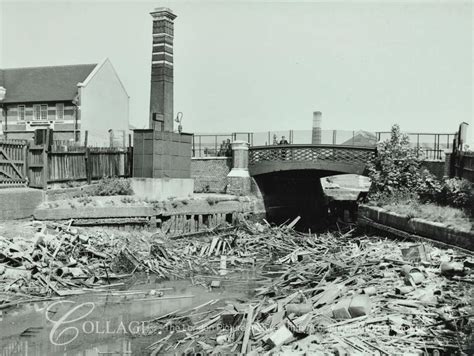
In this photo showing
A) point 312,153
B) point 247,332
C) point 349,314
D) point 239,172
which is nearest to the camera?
point 247,332

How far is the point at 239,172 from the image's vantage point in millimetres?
27484

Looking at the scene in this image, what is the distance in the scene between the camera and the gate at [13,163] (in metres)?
17.5

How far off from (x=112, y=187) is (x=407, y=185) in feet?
38.9

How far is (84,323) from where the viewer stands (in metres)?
10.3

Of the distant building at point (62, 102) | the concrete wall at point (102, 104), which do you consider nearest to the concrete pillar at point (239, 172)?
the concrete wall at point (102, 104)

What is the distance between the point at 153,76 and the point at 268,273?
11700 millimetres

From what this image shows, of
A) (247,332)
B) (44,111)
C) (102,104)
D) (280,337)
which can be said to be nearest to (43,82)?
(44,111)

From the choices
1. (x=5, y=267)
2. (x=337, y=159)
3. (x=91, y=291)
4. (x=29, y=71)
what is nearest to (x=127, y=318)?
(x=91, y=291)

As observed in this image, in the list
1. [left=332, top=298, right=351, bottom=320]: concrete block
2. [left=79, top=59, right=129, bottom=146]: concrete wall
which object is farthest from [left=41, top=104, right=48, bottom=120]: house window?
[left=332, top=298, right=351, bottom=320]: concrete block

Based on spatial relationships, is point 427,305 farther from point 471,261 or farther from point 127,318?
point 127,318

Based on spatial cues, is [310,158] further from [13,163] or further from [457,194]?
[13,163]

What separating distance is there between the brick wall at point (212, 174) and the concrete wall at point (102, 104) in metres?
13.4

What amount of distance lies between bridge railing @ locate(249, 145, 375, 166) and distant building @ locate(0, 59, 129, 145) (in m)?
16.4

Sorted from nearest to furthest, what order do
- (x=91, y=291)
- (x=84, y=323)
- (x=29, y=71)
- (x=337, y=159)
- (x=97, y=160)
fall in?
(x=84, y=323)
(x=91, y=291)
(x=97, y=160)
(x=337, y=159)
(x=29, y=71)
